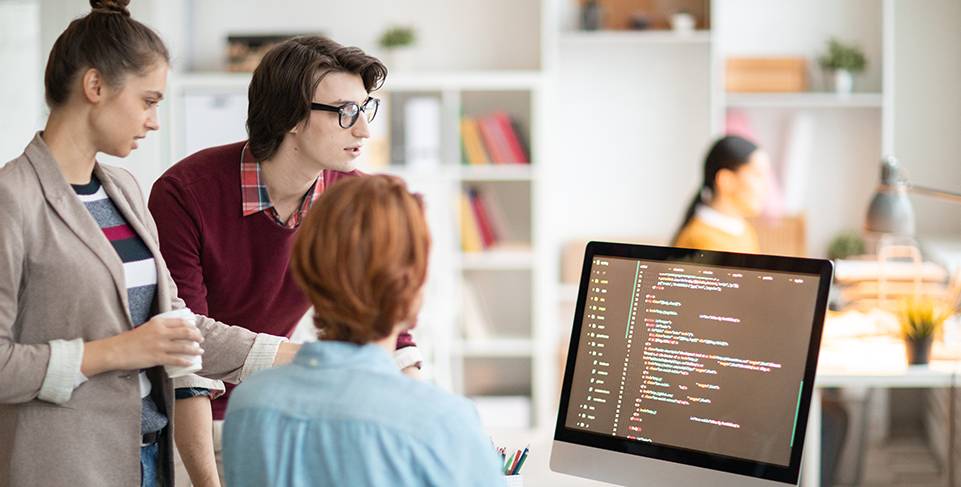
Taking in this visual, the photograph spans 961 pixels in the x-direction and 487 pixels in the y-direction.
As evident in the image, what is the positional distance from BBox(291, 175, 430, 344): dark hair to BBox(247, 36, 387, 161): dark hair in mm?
705

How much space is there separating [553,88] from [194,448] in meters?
3.18

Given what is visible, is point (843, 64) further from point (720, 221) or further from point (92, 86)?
point (92, 86)

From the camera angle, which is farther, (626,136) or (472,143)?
(626,136)

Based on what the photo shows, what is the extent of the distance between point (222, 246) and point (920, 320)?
1940 mm

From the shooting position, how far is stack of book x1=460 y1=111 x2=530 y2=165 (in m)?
4.68

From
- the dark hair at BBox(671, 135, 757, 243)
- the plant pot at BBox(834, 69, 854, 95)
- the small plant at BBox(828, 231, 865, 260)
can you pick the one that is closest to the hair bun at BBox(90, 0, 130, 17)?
the dark hair at BBox(671, 135, 757, 243)

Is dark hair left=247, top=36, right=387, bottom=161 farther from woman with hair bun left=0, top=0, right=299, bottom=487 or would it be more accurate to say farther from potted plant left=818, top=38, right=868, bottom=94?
potted plant left=818, top=38, right=868, bottom=94

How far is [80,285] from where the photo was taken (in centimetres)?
149

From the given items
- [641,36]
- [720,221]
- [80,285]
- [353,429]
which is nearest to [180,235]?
[80,285]

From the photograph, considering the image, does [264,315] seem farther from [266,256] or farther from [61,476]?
[61,476]

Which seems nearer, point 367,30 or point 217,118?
point 217,118

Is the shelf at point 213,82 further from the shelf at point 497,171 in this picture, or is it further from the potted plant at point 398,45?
the shelf at point 497,171

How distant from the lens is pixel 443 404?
3.91ft

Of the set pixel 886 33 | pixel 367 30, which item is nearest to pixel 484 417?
pixel 367 30
